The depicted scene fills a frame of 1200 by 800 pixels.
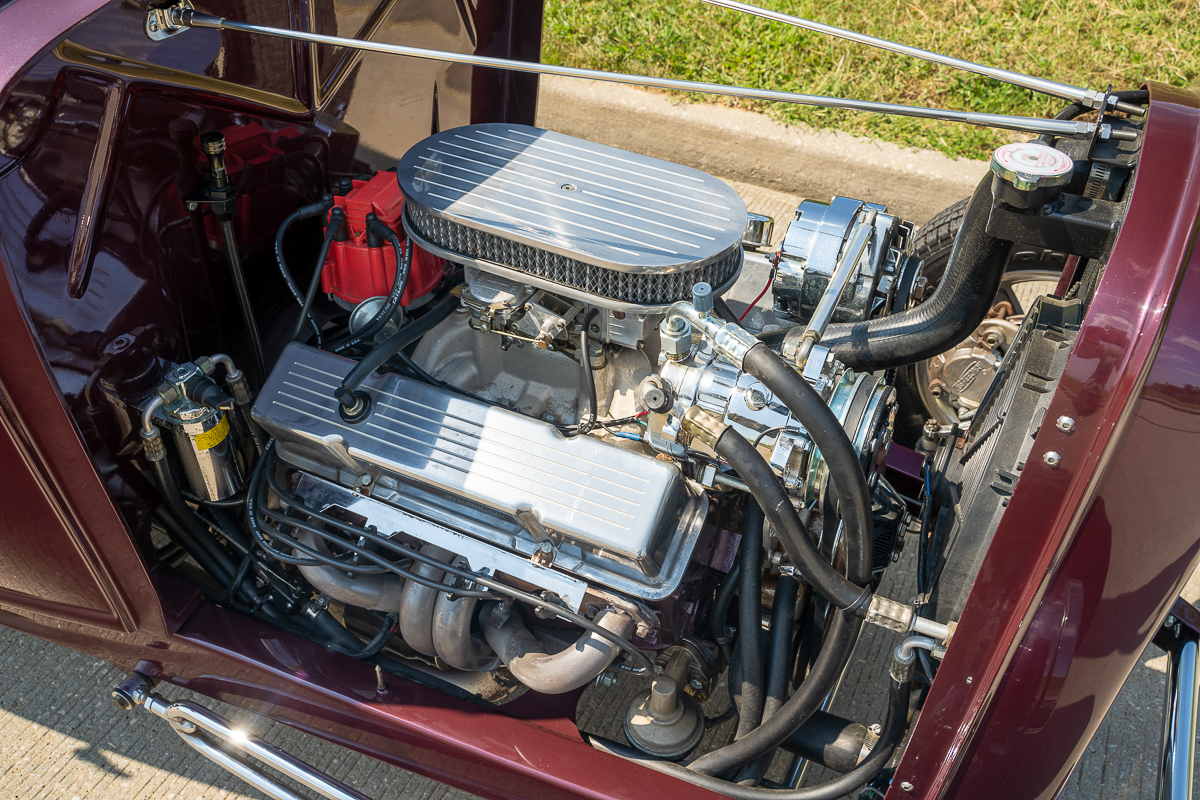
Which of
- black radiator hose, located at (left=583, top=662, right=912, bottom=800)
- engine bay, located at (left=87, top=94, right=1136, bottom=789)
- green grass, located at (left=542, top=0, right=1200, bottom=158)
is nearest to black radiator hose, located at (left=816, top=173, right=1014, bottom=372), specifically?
engine bay, located at (left=87, top=94, right=1136, bottom=789)

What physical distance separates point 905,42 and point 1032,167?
131 inches

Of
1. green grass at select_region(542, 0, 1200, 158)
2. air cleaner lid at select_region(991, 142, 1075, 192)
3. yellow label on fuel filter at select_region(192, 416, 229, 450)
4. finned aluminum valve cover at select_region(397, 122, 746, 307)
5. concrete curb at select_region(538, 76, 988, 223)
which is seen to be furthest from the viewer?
green grass at select_region(542, 0, 1200, 158)

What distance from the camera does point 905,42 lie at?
4.22 metres

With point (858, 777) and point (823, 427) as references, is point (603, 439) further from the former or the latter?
point (858, 777)

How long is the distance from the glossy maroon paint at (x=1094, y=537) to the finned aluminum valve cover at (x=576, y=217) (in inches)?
26.5

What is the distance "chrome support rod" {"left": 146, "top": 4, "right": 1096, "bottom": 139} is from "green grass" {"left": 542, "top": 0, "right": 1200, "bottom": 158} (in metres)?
2.73

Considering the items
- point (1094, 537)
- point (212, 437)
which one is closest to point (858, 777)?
point (1094, 537)

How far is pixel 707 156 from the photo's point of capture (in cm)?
418

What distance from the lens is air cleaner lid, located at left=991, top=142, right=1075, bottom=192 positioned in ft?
4.16

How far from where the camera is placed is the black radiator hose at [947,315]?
148cm

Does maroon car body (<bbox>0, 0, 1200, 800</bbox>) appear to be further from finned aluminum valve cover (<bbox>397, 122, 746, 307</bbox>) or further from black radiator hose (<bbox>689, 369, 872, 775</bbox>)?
finned aluminum valve cover (<bbox>397, 122, 746, 307</bbox>)

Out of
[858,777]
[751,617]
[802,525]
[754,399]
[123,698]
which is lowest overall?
[123,698]

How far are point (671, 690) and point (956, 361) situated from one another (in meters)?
1.46

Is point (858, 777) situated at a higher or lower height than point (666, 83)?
lower
